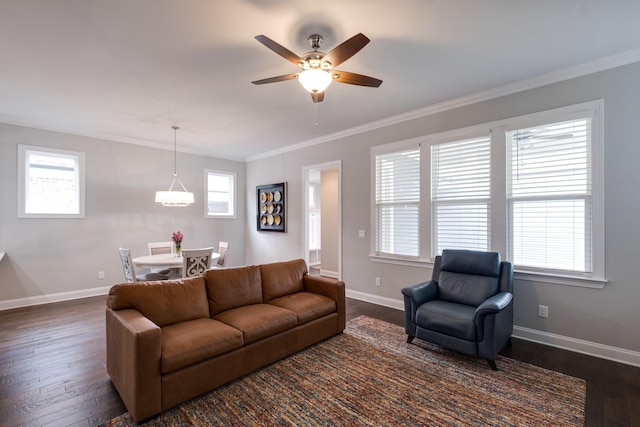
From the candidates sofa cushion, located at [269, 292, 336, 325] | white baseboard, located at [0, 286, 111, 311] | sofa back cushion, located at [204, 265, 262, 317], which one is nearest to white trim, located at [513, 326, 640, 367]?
sofa cushion, located at [269, 292, 336, 325]

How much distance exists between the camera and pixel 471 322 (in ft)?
8.54

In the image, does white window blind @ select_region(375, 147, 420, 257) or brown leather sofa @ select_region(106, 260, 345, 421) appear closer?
brown leather sofa @ select_region(106, 260, 345, 421)

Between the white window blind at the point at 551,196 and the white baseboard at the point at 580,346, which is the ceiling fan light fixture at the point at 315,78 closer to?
the white window blind at the point at 551,196

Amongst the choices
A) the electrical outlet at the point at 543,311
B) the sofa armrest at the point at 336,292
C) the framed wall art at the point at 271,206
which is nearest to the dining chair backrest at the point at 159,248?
the framed wall art at the point at 271,206

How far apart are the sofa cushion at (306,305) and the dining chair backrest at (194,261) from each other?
1224 millimetres

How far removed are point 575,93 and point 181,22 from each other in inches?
146

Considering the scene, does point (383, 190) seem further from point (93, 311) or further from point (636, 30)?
point (93, 311)

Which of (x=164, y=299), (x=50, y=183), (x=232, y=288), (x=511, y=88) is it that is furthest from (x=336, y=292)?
(x=50, y=183)

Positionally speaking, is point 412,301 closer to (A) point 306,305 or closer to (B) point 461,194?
(A) point 306,305

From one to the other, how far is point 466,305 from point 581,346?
1153 millimetres

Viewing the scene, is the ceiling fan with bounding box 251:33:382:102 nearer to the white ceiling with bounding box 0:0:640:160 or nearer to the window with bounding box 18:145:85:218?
the white ceiling with bounding box 0:0:640:160

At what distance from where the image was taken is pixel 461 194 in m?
3.71

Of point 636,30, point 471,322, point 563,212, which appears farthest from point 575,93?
point 471,322

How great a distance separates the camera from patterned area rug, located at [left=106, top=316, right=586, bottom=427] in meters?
1.94
